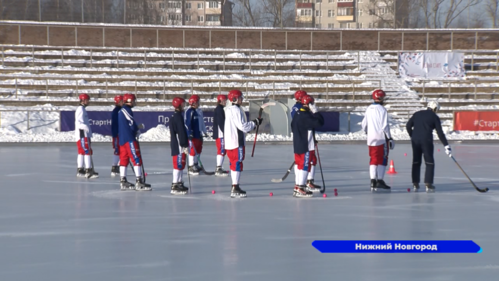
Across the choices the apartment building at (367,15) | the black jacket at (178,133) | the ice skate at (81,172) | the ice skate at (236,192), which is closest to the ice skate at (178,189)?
the black jacket at (178,133)

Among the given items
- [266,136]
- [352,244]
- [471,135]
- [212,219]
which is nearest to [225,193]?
[212,219]

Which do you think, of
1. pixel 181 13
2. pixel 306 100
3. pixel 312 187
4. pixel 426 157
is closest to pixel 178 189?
pixel 312 187

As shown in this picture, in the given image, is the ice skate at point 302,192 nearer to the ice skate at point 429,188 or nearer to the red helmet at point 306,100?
the red helmet at point 306,100

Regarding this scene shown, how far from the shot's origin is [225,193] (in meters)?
12.0

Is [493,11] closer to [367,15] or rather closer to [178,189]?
[367,15]

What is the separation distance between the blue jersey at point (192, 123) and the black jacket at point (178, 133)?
3010mm

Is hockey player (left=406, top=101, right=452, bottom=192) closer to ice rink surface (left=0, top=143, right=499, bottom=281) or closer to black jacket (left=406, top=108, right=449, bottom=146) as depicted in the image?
black jacket (left=406, top=108, right=449, bottom=146)

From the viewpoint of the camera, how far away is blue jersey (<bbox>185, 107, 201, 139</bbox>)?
1477cm

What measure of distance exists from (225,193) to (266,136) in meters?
15.6

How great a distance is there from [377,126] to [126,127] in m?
4.49

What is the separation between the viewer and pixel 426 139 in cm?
1185

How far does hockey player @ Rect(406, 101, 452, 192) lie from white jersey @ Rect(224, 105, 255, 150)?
121 inches

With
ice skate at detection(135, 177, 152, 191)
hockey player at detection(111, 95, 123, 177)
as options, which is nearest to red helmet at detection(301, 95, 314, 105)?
ice skate at detection(135, 177, 152, 191)

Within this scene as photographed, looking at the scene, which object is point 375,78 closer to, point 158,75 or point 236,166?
point 158,75
